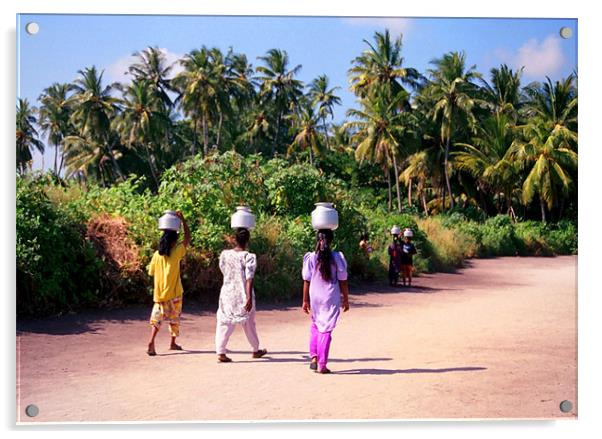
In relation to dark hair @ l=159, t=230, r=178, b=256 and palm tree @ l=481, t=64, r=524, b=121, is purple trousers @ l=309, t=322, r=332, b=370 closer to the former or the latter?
dark hair @ l=159, t=230, r=178, b=256

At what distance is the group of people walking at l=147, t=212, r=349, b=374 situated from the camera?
5.58m

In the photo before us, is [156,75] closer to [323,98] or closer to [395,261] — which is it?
[323,98]

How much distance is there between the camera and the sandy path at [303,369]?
15.3 ft

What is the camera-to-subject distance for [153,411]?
456 cm

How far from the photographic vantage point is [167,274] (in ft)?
20.6

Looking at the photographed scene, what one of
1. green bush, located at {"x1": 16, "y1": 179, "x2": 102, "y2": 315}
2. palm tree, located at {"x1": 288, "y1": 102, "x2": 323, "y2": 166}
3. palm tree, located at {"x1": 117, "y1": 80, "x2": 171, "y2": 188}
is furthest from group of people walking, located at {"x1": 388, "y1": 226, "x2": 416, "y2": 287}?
palm tree, located at {"x1": 117, "y1": 80, "x2": 171, "y2": 188}

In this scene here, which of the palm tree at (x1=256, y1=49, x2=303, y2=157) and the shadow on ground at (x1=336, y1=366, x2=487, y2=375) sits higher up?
the palm tree at (x1=256, y1=49, x2=303, y2=157)

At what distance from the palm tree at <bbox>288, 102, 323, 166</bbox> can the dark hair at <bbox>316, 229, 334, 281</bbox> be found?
28317mm

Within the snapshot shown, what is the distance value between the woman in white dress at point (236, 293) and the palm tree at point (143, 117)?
27828 millimetres

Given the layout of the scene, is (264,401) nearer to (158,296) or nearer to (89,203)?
(158,296)

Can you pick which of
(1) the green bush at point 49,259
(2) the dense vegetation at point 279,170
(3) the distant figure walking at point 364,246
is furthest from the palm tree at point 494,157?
(1) the green bush at point 49,259

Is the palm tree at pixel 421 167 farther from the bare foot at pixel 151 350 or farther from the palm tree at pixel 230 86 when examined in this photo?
the bare foot at pixel 151 350
